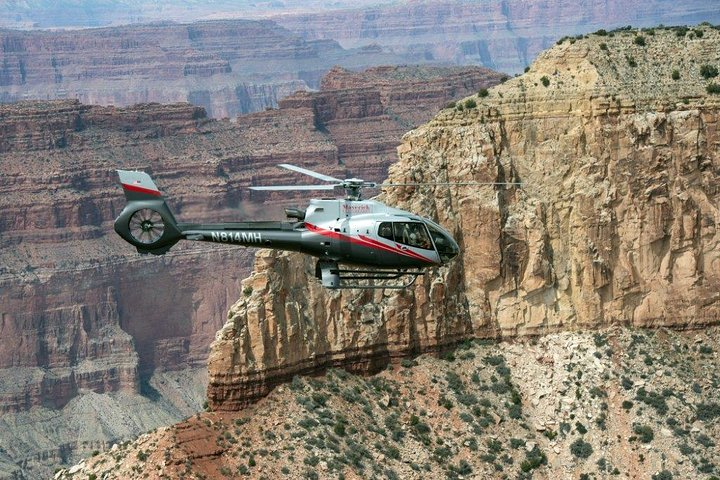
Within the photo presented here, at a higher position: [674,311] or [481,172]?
[481,172]

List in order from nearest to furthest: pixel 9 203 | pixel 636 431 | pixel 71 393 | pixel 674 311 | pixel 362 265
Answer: pixel 362 265 < pixel 636 431 < pixel 674 311 < pixel 71 393 < pixel 9 203

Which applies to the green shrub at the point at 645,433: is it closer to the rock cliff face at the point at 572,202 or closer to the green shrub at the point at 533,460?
the green shrub at the point at 533,460

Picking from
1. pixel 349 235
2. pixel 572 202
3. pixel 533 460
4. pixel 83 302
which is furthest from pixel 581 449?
pixel 83 302

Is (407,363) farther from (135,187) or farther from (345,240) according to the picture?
(135,187)

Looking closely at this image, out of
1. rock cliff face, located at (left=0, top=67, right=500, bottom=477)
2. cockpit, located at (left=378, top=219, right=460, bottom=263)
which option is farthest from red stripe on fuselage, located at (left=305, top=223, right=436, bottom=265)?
rock cliff face, located at (left=0, top=67, right=500, bottom=477)

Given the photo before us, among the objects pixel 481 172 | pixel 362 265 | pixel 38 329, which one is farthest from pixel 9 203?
pixel 362 265

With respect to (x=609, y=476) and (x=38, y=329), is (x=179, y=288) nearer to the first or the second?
(x=38, y=329)

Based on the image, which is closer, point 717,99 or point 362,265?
point 362,265
